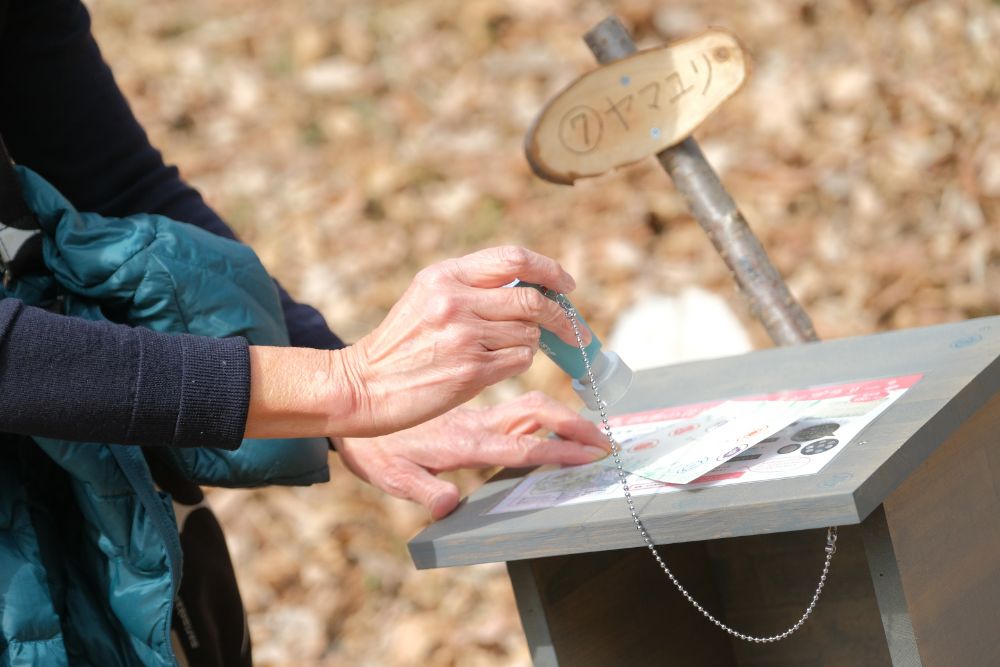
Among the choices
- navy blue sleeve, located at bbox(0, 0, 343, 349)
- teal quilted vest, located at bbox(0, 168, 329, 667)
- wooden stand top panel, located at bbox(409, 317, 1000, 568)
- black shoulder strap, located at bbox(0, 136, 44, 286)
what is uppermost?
navy blue sleeve, located at bbox(0, 0, 343, 349)

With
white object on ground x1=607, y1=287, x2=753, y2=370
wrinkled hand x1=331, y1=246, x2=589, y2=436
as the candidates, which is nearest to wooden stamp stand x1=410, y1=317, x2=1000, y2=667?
wrinkled hand x1=331, y1=246, x2=589, y2=436

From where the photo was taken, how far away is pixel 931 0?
3.26 m

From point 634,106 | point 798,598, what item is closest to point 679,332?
point 634,106

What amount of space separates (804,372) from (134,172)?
0.80 meters

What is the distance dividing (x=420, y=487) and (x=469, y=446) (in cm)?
7

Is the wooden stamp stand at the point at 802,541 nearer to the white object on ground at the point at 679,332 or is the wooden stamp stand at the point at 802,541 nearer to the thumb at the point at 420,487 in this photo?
the thumb at the point at 420,487

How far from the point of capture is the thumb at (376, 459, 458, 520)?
1163mm

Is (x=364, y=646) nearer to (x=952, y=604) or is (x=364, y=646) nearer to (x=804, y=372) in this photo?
(x=804, y=372)

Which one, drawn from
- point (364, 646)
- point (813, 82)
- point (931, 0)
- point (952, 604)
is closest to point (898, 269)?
point (813, 82)

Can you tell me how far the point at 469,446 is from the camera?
1285 mm

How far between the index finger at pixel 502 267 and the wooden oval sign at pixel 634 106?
46cm

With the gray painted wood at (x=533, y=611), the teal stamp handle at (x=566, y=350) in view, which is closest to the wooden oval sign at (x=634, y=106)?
the teal stamp handle at (x=566, y=350)

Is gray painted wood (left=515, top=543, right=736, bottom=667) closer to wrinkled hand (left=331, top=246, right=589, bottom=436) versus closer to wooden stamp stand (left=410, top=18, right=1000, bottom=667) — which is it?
wooden stamp stand (left=410, top=18, right=1000, bottom=667)

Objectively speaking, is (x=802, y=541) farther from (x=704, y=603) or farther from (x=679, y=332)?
(x=679, y=332)
